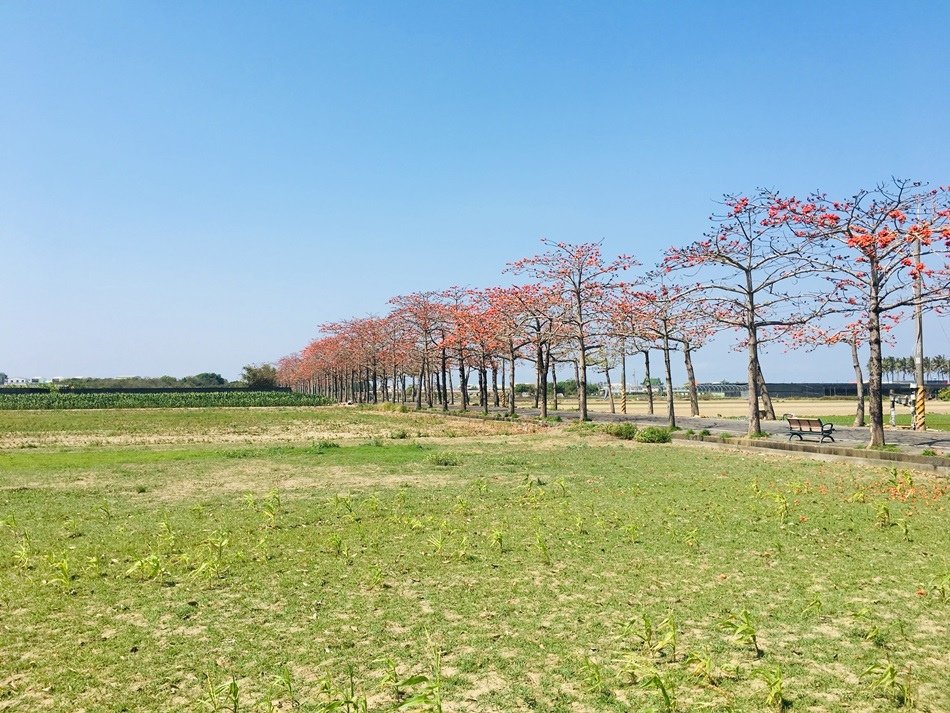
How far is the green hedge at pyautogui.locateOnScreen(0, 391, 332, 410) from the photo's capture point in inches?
2911

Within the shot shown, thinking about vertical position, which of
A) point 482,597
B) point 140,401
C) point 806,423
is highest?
point 140,401

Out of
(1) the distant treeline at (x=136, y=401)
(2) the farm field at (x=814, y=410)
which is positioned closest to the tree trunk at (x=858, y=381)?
(2) the farm field at (x=814, y=410)

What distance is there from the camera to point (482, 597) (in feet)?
23.4

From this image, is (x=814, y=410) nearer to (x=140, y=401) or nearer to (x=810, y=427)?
(x=810, y=427)

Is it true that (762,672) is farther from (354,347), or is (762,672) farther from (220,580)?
(354,347)

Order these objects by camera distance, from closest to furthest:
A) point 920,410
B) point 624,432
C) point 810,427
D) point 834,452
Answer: point 834,452 → point 810,427 → point 624,432 → point 920,410

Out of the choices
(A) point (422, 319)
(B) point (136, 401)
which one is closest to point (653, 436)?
(A) point (422, 319)

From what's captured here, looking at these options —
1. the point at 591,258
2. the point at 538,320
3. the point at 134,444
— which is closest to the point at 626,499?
the point at 134,444

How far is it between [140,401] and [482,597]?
279 feet

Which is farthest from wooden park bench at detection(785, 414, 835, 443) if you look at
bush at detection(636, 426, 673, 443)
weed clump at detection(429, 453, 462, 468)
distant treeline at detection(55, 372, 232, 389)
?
distant treeline at detection(55, 372, 232, 389)

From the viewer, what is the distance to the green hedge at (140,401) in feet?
243

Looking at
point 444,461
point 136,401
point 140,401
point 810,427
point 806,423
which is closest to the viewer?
Answer: point 444,461

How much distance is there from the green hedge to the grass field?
67880 mm

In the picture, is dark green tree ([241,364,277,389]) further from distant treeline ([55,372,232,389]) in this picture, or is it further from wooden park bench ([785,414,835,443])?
wooden park bench ([785,414,835,443])
